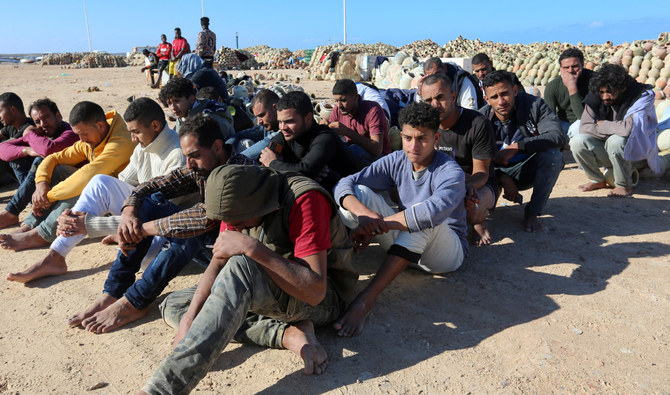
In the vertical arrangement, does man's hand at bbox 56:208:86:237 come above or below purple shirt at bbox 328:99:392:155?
below

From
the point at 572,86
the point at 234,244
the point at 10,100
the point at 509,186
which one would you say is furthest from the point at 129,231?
the point at 572,86

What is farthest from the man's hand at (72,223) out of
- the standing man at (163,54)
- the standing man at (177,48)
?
the standing man at (163,54)

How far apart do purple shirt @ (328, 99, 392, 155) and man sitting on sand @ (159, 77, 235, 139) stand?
3.83 ft

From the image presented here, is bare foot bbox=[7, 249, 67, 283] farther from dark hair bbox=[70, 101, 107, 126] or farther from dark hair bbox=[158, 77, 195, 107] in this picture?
dark hair bbox=[158, 77, 195, 107]

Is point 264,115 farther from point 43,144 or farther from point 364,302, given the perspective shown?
point 364,302

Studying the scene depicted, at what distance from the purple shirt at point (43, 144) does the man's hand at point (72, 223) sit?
173cm

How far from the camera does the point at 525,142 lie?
418 centimetres

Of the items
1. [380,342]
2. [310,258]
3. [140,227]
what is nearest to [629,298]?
[380,342]

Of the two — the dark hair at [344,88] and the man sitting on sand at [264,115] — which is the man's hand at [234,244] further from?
the dark hair at [344,88]

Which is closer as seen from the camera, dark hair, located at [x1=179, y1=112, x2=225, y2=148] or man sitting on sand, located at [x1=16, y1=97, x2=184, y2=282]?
dark hair, located at [x1=179, y1=112, x2=225, y2=148]

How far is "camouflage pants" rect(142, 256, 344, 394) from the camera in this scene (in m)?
2.11

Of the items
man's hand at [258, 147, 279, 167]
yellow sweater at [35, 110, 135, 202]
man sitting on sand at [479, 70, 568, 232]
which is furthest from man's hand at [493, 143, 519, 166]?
yellow sweater at [35, 110, 135, 202]

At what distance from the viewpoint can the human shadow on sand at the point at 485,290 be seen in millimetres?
2586

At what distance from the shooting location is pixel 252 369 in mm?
2518
